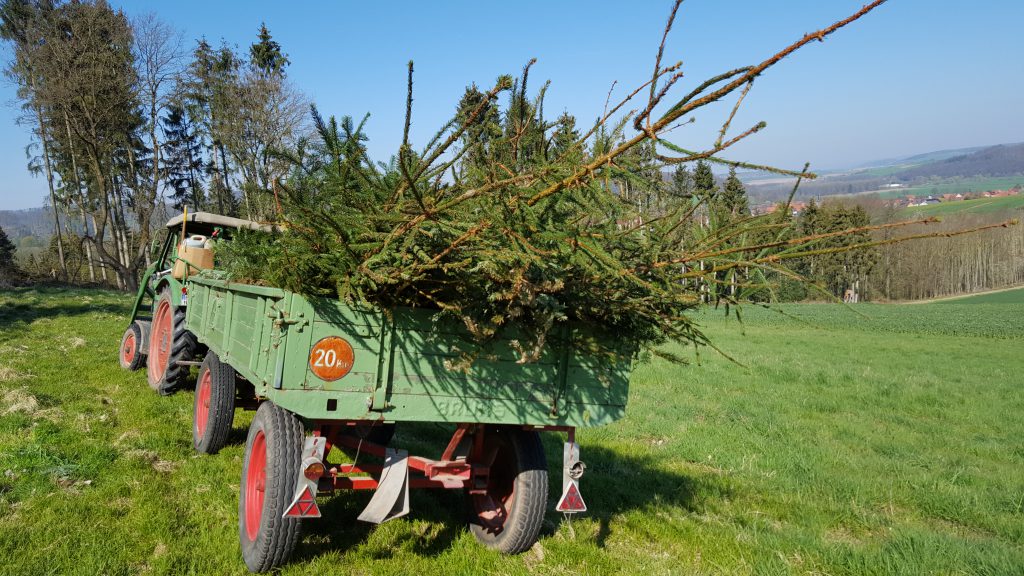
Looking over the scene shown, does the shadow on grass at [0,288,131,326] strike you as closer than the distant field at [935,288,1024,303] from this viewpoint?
Yes

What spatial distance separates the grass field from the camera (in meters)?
3.68

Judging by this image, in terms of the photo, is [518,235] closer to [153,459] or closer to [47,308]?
[153,459]

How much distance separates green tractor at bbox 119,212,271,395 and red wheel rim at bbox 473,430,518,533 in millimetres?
3340

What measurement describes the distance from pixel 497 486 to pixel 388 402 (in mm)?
1359

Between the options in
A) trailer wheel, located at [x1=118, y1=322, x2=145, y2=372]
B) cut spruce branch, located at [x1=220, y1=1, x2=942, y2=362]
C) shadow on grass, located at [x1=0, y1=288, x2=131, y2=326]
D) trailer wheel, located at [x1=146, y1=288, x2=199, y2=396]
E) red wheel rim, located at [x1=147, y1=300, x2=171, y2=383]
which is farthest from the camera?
shadow on grass, located at [x1=0, y1=288, x2=131, y2=326]

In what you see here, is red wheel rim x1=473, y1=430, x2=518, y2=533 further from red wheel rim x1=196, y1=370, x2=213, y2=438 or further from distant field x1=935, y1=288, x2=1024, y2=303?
distant field x1=935, y1=288, x2=1024, y2=303

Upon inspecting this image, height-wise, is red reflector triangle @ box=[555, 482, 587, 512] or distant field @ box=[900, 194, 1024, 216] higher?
distant field @ box=[900, 194, 1024, 216]

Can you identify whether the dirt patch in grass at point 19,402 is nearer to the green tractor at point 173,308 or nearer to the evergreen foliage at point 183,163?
the green tractor at point 173,308

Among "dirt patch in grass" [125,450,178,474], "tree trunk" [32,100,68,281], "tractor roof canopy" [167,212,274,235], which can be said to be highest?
"tree trunk" [32,100,68,281]

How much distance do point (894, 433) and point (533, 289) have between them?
7.54 metres

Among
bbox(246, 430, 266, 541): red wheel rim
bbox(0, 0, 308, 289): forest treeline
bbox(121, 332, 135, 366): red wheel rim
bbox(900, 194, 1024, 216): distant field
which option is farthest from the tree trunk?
bbox(900, 194, 1024, 216): distant field

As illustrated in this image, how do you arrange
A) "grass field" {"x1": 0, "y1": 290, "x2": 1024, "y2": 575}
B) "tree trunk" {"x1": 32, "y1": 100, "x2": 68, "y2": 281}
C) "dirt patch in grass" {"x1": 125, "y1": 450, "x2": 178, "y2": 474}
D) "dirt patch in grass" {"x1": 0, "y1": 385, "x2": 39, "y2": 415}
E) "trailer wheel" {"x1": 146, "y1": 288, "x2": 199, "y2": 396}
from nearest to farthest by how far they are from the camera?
"grass field" {"x1": 0, "y1": 290, "x2": 1024, "y2": 575} → "dirt patch in grass" {"x1": 125, "y1": 450, "x2": 178, "y2": 474} → "dirt patch in grass" {"x1": 0, "y1": 385, "x2": 39, "y2": 415} → "trailer wheel" {"x1": 146, "y1": 288, "x2": 199, "y2": 396} → "tree trunk" {"x1": 32, "y1": 100, "x2": 68, "y2": 281}

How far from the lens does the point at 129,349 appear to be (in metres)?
8.66

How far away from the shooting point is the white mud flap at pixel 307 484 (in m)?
3.13
